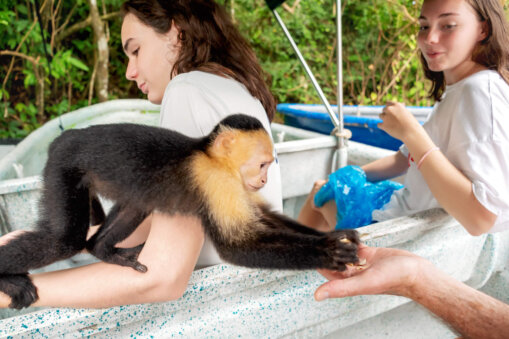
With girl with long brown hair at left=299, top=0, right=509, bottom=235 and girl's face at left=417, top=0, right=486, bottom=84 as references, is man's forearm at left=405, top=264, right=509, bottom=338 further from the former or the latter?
girl's face at left=417, top=0, right=486, bottom=84

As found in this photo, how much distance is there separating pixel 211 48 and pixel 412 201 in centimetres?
86

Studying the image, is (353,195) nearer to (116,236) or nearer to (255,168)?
(255,168)

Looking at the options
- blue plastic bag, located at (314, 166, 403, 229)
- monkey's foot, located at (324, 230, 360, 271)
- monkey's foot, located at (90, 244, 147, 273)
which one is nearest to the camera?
monkey's foot, located at (324, 230, 360, 271)

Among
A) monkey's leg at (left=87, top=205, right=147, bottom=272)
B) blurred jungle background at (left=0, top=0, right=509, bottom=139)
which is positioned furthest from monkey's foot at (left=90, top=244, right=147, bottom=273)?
blurred jungle background at (left=0, top=0, right=509, bottom=139)

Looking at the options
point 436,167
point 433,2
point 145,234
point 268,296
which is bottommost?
point 268,296

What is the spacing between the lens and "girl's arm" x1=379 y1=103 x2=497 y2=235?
1.06 metres

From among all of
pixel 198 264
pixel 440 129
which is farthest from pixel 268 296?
pixel 440 129

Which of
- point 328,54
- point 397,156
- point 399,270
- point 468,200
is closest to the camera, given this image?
point 399,270

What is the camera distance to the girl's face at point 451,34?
3.69 feet

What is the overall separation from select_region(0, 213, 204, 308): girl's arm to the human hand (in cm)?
30

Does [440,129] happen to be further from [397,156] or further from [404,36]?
[404,36]

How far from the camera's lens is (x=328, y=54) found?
614cm

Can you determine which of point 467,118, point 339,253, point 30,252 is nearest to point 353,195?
point 467,118

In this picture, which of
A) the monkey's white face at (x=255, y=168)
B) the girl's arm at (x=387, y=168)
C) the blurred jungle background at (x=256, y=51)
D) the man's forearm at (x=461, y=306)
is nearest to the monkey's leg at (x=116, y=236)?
the monkey's white face at (x=255, y=168)
